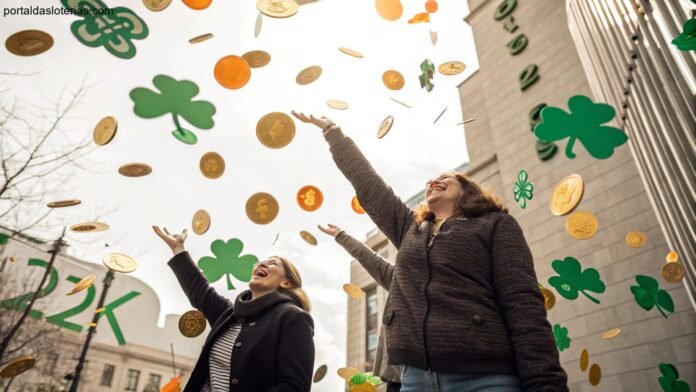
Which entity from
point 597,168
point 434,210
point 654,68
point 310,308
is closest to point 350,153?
point 434,210

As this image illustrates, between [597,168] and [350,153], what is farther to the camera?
[597,168]

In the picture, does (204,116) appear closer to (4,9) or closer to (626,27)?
(4,9)

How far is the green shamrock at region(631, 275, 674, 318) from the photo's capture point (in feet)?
20.9

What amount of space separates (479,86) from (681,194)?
11.0m

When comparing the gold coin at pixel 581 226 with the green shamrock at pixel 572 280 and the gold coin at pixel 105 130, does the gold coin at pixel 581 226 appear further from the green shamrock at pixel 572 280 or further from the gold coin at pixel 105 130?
the gold coin at pixel 105 130

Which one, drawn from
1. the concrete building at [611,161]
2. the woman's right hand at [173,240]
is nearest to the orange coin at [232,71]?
the woman's right hand at [173,240]

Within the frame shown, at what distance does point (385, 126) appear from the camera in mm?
5035

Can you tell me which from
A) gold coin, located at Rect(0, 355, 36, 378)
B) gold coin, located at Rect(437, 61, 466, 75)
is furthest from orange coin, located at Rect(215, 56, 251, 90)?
gold coin, located at Rect(0, 355, 36, 378)

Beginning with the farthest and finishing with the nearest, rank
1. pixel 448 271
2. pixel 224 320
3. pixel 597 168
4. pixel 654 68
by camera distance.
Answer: pixel 597 168, pixel 654 68, pixel 224 320, pixel 448 271

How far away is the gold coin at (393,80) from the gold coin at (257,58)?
1575 millimetres

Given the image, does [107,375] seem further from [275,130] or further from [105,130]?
[275,130]

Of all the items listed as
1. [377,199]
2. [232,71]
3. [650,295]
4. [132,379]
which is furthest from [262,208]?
[132,379]

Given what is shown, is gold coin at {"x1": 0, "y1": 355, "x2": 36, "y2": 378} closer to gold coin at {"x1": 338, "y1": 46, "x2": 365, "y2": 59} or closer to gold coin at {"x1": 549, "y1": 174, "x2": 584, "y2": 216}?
gold coin at {"x1": 338, "y1": 46, "x2": 365, "y2": 59}

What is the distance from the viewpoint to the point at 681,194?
211 inches
